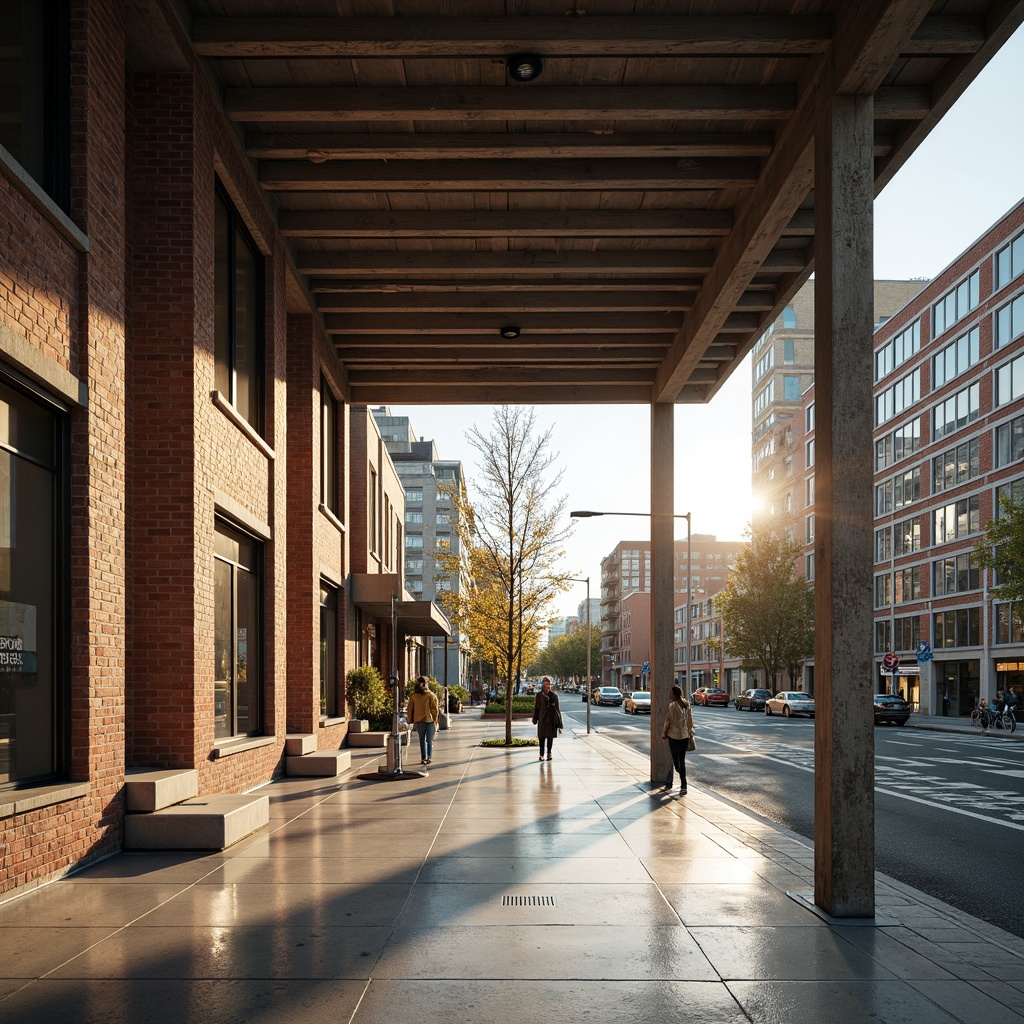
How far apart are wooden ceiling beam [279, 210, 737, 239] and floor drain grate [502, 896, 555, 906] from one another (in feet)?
28.4

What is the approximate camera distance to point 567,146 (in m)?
11.5

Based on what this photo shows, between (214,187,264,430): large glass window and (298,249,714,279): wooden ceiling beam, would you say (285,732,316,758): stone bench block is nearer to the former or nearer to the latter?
(214,187,264,430): large glass window

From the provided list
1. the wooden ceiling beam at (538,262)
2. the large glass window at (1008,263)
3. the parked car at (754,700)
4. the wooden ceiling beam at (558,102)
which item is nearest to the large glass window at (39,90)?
the wooden ceiling beam at (558,102)

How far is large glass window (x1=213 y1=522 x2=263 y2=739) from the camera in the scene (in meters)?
12.7

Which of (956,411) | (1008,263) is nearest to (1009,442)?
(956,411)

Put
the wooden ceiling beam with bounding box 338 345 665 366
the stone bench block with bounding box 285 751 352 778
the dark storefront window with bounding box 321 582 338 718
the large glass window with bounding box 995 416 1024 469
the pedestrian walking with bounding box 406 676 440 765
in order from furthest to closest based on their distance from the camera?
the large glass window with bounding box 995 416 1024 469 → the dark storefront window with bounding box 321 582 338 718 → the pedestrian walking with bounding box 406 676 440 765 → the wooden ceiling beam with bounding box 338 345 665 366 → the stone bench block with bounding box 285 751 352 778

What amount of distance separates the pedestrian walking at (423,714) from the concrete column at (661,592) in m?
4.48

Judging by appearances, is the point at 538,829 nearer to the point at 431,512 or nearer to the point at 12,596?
the point at 12,596

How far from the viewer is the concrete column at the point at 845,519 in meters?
7.59

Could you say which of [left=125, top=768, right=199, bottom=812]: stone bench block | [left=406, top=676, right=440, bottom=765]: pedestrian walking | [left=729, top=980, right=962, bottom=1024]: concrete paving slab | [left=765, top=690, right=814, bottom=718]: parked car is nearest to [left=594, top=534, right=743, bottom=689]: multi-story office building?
[left=765, top=690, right=814, bottom=718]: parked car

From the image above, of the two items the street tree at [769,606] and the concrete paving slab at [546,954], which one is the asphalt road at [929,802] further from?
the street tree at [769,606]

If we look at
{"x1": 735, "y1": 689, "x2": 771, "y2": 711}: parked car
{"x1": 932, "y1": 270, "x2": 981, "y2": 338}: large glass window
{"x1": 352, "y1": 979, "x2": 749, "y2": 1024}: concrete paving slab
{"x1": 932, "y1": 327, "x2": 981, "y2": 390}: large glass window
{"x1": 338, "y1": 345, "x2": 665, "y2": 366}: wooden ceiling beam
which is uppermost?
{"x1": 932, "y1": 270, "x2": 981, "y2": 338}: large glass window

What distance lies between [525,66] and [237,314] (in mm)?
5736

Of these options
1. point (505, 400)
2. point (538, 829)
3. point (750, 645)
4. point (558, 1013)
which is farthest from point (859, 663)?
point (750, 645)
